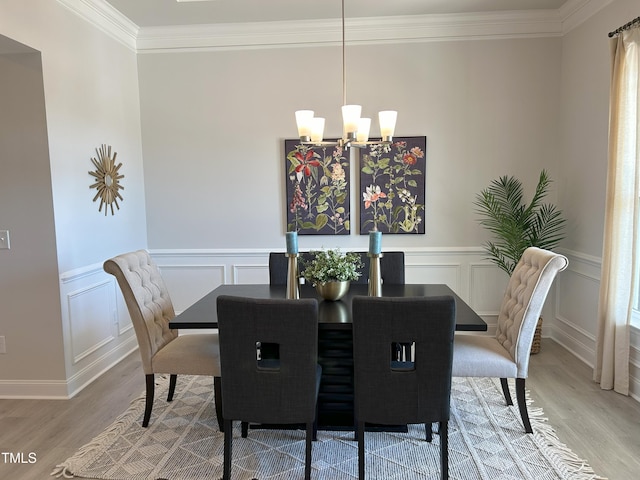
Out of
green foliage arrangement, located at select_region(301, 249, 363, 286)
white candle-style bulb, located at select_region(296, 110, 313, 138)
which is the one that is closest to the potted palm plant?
green foliage arrangement, located at select_region(301, 249, 363, 286)

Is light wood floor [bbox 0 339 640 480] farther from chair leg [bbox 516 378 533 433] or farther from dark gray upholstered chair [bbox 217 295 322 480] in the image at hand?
dark gray upholstered chair [bbox 217 295 322 480]

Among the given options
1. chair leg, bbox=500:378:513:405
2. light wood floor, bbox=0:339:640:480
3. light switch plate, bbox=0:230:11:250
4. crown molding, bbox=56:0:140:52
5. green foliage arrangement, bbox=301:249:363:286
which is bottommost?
light wood floor, bbox=0:339:640:480

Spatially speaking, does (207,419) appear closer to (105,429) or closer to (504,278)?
(105,429)

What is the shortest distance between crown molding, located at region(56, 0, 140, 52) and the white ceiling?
0.20 feet

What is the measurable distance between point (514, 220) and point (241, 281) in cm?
261

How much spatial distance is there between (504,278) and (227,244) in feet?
8.88

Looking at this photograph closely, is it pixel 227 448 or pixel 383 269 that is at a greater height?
pixel 383 269

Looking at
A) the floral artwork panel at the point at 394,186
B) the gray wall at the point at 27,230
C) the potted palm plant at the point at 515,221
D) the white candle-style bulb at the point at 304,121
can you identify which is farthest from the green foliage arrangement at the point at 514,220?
the gray wall at the point at 27,230

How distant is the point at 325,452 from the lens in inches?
96.2

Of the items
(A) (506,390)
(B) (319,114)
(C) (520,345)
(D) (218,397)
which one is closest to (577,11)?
(B) (319,114)

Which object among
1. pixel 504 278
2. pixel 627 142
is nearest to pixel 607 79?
pixel 627 142

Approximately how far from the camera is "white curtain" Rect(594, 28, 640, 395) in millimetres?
2984

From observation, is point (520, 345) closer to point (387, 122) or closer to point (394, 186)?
Answer: point (387, 122)

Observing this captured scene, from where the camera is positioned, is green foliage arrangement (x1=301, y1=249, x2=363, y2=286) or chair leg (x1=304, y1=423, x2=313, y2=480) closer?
chair leg (x1=304, y1=423, x2=313, y2=480)
